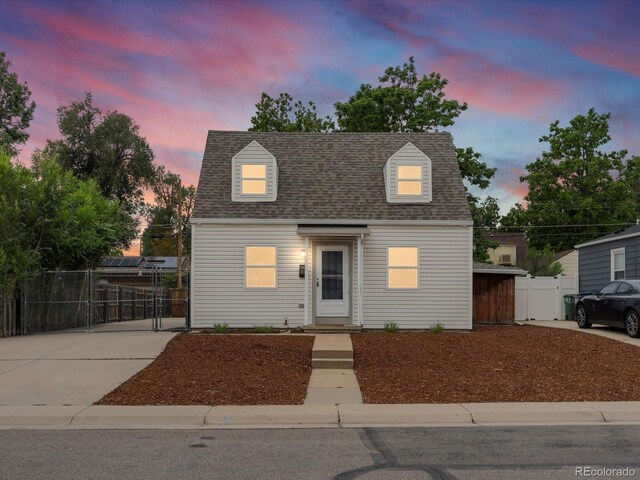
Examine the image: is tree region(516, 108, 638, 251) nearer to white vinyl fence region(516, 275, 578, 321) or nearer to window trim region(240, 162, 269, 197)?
white vinyl fence region(516, 275, 578, 321)

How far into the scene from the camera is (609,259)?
21.9m

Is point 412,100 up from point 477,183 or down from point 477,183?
up

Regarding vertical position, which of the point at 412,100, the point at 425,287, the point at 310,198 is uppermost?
the point at 412,100

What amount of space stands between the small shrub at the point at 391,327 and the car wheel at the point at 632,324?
6.07m

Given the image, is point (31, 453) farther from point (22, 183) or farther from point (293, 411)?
point (22, 183)

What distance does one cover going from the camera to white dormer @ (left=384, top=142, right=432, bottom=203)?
18359 mm

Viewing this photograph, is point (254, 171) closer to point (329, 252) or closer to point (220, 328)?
point (329, 252)

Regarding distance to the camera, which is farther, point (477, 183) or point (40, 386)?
point (477, 183)

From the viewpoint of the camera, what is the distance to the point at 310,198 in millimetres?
18422

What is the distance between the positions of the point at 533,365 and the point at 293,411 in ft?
18.3

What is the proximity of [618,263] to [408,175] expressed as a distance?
8.88 meters

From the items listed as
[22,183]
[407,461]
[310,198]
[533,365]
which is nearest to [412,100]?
[310,198]

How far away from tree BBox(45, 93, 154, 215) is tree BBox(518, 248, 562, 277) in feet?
94.1

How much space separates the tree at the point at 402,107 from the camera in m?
31.3
